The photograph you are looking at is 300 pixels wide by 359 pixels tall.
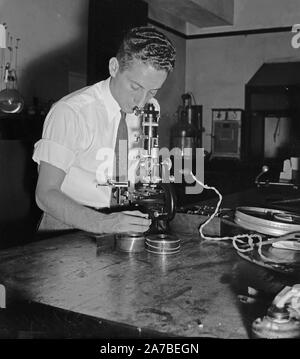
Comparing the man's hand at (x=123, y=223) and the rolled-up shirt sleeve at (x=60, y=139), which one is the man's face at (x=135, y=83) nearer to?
the rolled-up shirt sleeve at (x=60, y=139)

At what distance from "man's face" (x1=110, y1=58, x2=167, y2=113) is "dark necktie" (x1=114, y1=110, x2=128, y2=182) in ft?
0.28

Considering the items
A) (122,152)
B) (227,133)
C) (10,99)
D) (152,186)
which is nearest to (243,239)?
(152,186)

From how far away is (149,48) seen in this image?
6.35 ft

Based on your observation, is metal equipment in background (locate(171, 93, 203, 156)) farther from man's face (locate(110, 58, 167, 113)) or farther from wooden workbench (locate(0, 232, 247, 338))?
wooden workbench (locate(0, 232, 247, 338))

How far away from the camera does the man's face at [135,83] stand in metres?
1.98

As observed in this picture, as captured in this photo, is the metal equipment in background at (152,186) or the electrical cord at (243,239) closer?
the electrical cord at (243,239)

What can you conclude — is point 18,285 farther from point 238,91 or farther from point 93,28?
point 238,91

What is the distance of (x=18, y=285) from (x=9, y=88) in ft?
11.4

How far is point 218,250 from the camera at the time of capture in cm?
187

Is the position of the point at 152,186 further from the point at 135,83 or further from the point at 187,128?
the point at 187,128

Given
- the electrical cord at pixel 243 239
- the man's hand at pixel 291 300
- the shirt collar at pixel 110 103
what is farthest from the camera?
the shirt collar at pixel 110 103

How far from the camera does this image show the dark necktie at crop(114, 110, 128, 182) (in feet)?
7.13
